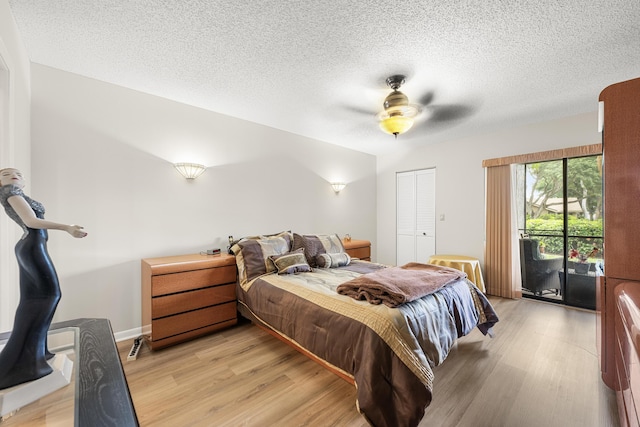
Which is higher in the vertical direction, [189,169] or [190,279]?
[189,169]

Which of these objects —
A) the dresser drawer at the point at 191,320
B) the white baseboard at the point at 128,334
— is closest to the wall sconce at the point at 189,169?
the dresser drawer at the point at 191,320

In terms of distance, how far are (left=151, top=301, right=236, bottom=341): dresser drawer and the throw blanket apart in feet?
4.59

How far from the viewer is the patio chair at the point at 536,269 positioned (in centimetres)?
364

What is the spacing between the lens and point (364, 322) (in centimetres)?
167

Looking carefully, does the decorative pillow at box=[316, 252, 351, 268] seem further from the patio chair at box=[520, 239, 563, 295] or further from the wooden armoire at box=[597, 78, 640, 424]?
the patio chair at box=[520, 239, 563, 295]

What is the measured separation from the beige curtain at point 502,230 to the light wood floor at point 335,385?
3.73 ft

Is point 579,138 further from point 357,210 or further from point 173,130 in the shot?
point 173,130

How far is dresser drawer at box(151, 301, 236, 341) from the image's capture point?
93.7 inches

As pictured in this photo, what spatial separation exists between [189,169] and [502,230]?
425 centimetres

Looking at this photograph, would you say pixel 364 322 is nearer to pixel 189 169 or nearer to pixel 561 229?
pixel 189 169

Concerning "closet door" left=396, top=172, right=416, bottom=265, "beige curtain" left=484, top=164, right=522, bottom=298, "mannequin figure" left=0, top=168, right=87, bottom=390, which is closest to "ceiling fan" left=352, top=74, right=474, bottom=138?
"beige curtain" left=484, top=164, right=522, bottom=298

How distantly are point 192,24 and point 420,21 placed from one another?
1.52 metres

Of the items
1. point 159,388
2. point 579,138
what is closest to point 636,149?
point 579,138

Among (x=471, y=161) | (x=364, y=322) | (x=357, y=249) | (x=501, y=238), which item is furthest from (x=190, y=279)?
(x=471, y=161)
